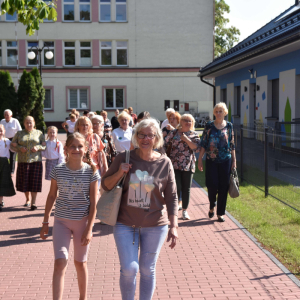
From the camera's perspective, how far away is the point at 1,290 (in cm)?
510

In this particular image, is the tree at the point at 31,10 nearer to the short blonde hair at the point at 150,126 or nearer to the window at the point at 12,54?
the short blonde hair at the point at 150,126

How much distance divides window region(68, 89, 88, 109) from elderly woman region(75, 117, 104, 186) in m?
34.0

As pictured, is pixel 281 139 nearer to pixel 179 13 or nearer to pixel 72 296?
pixel 72 296

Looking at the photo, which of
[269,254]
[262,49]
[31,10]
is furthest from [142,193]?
[262,49]

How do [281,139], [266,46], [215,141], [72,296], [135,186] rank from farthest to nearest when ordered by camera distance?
[266,46] < [281,139] < [215,141] < [72,296] < [135,186]

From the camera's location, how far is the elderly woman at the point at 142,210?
401 centimetres

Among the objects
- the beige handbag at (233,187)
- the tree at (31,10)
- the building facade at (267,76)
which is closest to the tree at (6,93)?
the building facade at (267,76)

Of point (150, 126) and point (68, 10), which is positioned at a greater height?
point (68, 10)

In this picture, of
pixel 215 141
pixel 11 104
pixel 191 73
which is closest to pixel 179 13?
pixel 191 73

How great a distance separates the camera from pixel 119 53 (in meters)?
41.1

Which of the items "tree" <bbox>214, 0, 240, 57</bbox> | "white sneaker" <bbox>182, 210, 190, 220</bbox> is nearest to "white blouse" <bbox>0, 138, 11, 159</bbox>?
"white sneaker" <bbox>182, 210, 190, 220</bbox>

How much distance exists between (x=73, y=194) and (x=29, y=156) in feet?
16.7

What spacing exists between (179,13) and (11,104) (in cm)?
1940

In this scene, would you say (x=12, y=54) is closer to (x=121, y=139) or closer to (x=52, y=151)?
(x=52, y=151)
